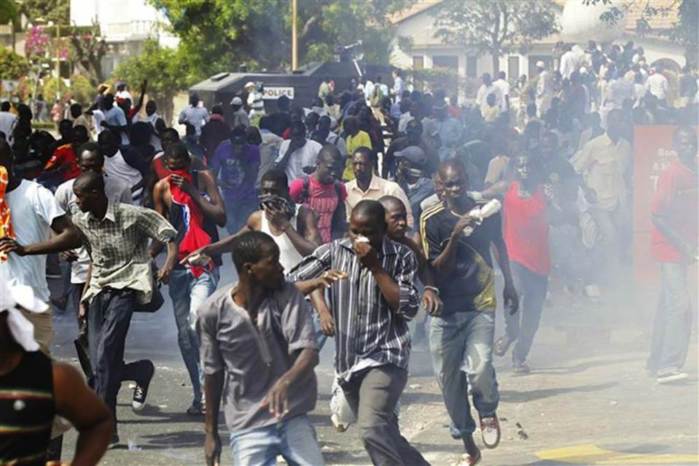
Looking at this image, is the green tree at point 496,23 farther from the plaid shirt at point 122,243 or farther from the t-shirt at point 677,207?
the plaid shirt at point 122,243

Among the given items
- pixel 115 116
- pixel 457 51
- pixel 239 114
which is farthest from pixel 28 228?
pixel 457 51

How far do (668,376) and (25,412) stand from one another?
7.30 m

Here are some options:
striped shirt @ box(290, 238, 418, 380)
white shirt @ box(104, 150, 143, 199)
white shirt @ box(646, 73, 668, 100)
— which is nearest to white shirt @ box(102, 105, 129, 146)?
white shirt @ box(104, 150, 143, 199)

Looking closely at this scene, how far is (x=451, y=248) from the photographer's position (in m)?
8.12

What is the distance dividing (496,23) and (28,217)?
4002cm

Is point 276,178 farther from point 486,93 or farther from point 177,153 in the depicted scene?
point 486,93

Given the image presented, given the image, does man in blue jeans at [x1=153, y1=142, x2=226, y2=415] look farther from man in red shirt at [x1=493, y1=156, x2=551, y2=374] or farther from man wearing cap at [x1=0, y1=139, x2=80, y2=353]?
man in red shirt at [x1=493, y1=156, x2=551, y2=374]

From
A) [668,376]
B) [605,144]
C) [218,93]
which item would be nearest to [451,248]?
[668,376]

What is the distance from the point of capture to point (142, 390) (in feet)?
31.7

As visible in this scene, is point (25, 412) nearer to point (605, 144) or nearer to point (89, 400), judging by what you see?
point (89, 400)

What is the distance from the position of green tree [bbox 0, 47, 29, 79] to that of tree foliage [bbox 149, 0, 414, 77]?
15807mm

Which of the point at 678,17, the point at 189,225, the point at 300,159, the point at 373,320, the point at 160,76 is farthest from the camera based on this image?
the point at 160,76

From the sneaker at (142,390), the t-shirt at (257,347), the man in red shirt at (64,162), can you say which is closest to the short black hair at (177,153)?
the sneaker at (142,390)

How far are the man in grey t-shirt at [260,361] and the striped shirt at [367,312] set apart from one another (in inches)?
38.1
